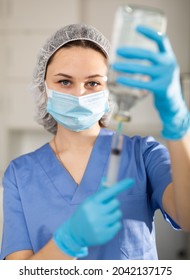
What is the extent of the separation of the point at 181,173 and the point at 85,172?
0.41 m

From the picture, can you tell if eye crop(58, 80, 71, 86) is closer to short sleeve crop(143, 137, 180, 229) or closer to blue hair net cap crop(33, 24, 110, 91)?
blue hair net cap crop(33, 24, 110, 91)

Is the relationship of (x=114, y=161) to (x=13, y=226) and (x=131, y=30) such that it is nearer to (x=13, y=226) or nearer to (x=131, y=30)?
(x=131, y=30)

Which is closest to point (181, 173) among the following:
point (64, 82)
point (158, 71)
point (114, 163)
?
point (114, 163)

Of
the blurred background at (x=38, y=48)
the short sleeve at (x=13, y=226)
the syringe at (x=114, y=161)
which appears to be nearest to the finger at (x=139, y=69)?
the syringe at (x=114, y=161)

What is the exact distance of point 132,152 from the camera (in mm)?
1299

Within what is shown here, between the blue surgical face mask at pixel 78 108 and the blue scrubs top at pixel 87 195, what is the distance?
126mm

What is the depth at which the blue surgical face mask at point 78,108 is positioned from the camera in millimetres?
1229

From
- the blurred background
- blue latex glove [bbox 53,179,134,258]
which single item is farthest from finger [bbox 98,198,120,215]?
the blurred background

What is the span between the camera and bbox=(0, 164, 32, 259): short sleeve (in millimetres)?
1237

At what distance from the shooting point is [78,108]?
48.6 inches

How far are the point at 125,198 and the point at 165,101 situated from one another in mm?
465

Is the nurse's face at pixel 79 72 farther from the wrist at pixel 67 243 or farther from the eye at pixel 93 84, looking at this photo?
the wrist at pixel 67 243

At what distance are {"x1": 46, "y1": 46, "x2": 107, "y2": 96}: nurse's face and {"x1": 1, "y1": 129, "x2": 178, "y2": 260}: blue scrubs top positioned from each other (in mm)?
218
